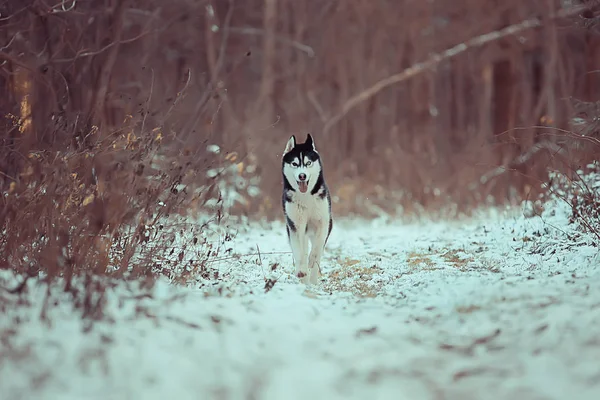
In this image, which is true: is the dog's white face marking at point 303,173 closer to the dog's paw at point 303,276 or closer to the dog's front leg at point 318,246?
the dog's front leg at point 318,246

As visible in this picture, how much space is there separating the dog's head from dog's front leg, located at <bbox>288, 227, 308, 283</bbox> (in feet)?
1.58

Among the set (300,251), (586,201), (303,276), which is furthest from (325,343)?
(586,201)

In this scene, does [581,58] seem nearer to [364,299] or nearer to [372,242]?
[372,242]

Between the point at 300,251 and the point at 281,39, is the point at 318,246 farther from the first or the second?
the point at 281,39

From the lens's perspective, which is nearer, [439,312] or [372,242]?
[439,312]

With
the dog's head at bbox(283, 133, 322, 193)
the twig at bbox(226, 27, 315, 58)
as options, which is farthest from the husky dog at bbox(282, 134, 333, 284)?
the twig at bbox(226, 27, 315, 58)

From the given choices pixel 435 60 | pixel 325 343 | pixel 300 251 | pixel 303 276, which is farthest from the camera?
pixel 435 60

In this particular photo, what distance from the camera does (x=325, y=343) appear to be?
3.93m

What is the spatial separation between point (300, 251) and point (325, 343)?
9.74 feet

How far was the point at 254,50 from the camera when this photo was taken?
59.2 feet

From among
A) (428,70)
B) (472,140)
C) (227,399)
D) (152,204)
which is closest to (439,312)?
(227,399)

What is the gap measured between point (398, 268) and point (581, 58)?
13174 mm

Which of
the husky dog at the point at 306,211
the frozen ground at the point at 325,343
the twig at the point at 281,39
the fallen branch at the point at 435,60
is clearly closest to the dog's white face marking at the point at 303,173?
the husky dog at the point at 306,211

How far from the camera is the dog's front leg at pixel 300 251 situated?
6773mm
